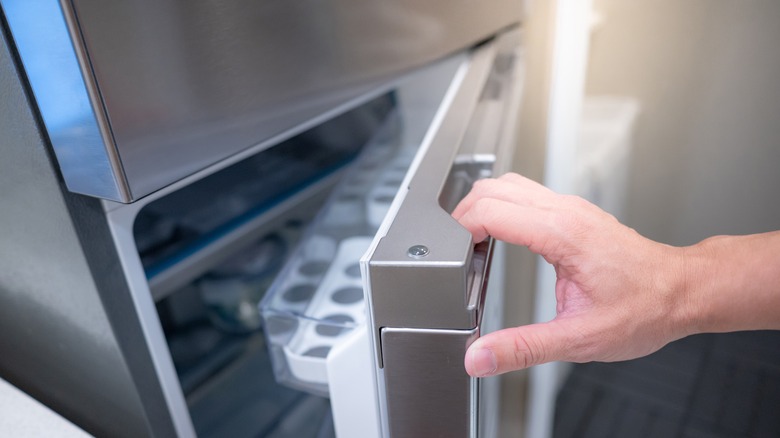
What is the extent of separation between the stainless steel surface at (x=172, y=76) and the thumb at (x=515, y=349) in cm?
21

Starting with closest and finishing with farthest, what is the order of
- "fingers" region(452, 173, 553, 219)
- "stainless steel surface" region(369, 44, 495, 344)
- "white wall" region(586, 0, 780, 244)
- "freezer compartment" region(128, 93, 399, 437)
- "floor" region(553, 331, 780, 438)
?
"stainless steel surface" region(369, 44, 495, 344) < "fingers" region(452, 173, 553, 219) < "freezer compartment" region(128, 93, 399, 437) < "floor" region(553, 331, 780, 438) < "white wall" region(586, 0, 780, 244)

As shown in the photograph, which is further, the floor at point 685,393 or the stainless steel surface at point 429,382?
the floor at point 685,393

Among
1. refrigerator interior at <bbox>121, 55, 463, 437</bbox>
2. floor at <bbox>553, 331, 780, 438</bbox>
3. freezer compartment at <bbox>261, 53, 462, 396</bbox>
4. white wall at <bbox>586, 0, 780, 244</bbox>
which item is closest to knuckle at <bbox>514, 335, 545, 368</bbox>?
freezer compartment at <bbox>261, 53, 462, 396</bbox>

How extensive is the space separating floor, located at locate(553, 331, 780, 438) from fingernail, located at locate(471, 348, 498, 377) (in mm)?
1139

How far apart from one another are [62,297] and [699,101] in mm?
1695

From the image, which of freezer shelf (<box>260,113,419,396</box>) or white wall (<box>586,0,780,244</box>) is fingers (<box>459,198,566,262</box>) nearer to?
freezer shelf (<box>260,113,419,396</box>)

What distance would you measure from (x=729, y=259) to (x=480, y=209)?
20 cm

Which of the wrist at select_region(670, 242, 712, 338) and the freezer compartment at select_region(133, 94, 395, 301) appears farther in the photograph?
the freezer compartment at select_region(133, 94, 395, 301)

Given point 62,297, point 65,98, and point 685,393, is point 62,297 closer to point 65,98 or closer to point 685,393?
point 65,98

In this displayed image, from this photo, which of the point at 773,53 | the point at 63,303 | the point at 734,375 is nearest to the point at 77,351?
the point at 63,303

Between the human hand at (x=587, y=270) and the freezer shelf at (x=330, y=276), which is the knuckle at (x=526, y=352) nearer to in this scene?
the human hand at (x=587, y=270)

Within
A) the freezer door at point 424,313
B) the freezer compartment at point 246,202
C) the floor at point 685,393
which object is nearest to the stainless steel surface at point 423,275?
the freezer door at point 424,313

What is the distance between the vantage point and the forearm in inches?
15.2

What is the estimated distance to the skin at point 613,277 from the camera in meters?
0.35
